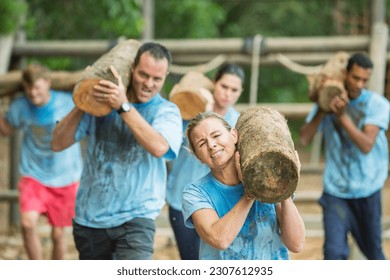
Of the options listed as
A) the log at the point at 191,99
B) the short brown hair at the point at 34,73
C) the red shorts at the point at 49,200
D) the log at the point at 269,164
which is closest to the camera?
the log at the point at 269,164

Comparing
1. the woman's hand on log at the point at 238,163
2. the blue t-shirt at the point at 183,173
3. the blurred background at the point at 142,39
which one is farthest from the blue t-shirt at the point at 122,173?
the blurred background at the point at 142,39

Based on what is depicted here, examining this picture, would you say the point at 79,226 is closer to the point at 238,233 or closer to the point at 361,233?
the point at 238,233

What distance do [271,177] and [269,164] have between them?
56mm

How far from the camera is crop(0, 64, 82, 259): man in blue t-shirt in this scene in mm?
7477

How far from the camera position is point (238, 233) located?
4.02 meters

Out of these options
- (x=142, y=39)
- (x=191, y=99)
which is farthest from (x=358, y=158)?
(x=142, y=39)

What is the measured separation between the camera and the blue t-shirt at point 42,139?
7520 millimetres

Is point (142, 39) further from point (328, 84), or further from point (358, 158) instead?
point (328, 84)

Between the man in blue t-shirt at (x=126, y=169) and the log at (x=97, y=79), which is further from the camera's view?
the man in blue t-shirt at (x=126, y=169)

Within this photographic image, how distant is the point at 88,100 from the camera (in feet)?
16.7

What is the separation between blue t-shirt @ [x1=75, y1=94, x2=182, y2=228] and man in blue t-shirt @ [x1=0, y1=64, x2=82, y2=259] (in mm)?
2182

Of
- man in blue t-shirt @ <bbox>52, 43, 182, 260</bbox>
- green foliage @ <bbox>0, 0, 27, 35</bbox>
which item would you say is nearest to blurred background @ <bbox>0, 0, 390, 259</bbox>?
green foliage @ <bbox>0, 0, 27, 35</bbox>

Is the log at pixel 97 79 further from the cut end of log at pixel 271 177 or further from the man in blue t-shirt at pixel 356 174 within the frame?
the man in blue t-shirt at pixel 356 174

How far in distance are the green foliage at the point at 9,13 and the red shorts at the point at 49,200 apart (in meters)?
2.21
